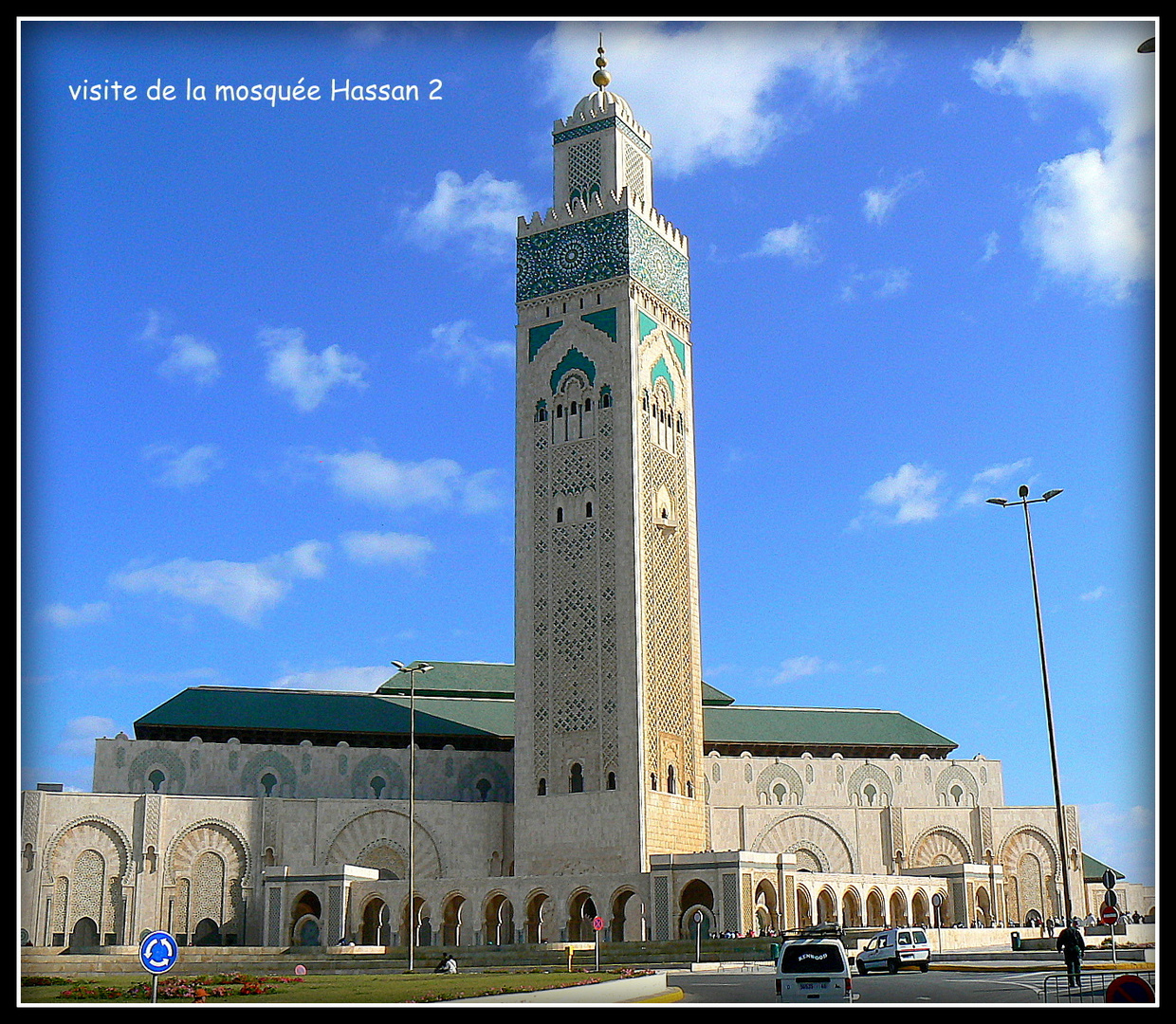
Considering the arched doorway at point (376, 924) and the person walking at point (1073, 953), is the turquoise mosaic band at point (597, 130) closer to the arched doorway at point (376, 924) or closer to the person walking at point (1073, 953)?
the arched doorway at point (376, 924)

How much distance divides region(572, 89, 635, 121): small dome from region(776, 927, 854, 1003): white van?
37.1 metres

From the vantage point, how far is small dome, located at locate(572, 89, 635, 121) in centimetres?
4959

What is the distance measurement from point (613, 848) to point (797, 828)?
33.3 ft

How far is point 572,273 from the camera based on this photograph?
159 feet

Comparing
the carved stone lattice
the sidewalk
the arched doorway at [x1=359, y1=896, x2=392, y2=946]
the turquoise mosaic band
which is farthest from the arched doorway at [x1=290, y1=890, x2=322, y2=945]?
the turquoise mosaic band

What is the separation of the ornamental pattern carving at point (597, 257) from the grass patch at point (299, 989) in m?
26.1

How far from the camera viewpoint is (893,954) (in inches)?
1034

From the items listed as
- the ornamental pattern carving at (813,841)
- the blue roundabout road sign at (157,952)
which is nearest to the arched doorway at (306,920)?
the ornamental pattern carving at (813,841)

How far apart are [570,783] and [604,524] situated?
8237 mm

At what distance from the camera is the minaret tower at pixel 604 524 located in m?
44.2

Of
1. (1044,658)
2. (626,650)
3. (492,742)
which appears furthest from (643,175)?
(1044,658)

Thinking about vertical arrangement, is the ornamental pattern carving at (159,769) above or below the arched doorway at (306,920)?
above

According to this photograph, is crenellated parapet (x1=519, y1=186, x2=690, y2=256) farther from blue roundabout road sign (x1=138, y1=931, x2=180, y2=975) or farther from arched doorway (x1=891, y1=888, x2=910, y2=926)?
blue roundabout road sign (x1=138, y1=931, x2=180, y2=975)
